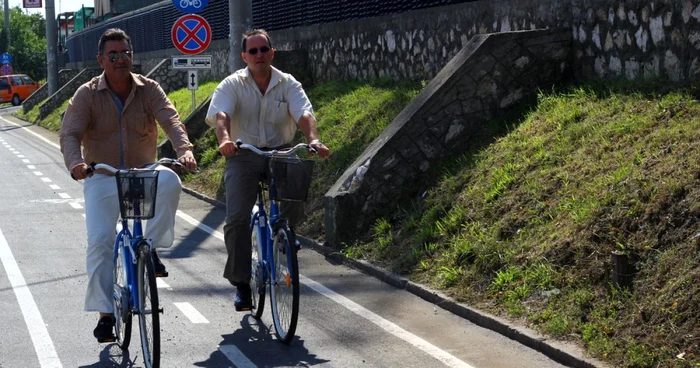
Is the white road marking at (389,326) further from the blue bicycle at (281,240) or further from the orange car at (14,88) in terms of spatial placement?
the orange car at (14,88)

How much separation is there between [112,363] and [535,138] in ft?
16.1

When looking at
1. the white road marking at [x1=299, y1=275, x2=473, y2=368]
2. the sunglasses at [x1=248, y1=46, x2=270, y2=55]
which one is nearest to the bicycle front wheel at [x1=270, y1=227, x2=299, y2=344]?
the white road marking at [x1=299, y1=275, x2=473, y2=368]

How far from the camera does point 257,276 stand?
313 inches

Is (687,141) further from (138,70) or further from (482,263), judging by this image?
(138,70)

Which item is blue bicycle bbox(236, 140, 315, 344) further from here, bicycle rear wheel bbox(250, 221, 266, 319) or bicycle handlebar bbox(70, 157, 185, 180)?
bicycle handlebar bbox(70, 157, 185, 180)

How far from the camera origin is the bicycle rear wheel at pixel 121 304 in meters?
6.79

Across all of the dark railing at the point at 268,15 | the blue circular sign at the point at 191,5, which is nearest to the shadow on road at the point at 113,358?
the dark railing at the point at 268,15

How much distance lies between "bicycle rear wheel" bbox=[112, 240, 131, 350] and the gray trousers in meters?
1.01

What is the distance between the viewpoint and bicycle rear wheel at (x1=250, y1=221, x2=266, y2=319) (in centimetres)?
783

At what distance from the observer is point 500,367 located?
270 inches

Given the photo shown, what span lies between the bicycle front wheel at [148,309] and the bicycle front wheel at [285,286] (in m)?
1.03

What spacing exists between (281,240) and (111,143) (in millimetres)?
1247

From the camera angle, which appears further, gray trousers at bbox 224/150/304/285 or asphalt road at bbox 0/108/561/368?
gray trousers at bbox 224/150/304/285

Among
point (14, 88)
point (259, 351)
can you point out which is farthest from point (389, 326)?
point (14, 88)
